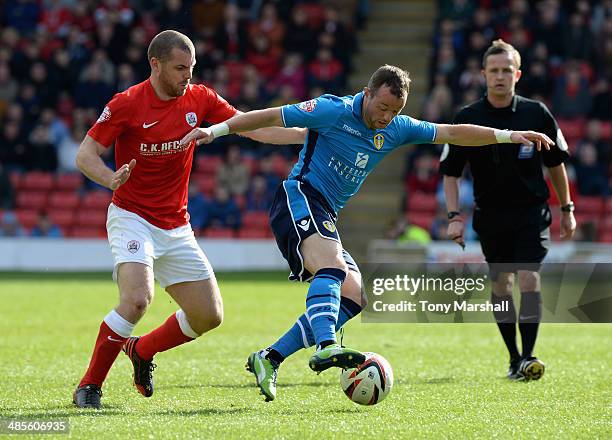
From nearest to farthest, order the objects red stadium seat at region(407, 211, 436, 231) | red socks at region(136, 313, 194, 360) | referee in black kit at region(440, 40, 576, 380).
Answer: red socks at region(136, 313, 194, 360) → referee in black kit at region(440, 40, 576, 380) → red stadium seat at region(407, 211, 436, 231)

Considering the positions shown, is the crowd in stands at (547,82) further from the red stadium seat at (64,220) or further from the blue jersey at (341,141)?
the blue jersey at (341,141)

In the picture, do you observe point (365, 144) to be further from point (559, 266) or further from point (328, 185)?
point (559, 266)

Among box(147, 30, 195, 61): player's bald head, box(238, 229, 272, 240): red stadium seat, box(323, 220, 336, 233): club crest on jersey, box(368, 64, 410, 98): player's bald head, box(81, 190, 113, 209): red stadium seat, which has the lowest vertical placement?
box(238, 229, 272, 240): red stadium seat

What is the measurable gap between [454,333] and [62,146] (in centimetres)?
1327

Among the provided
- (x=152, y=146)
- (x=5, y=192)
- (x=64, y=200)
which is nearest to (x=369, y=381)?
(x=152, y=146)

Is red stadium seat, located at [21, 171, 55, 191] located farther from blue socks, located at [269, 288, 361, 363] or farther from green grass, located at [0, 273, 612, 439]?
blue socks, located at [269, 288, 361, 363]

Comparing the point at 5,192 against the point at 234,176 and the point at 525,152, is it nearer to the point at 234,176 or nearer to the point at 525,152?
the point at 234,176

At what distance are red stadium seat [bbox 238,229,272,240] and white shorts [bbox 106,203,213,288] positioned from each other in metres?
14.0

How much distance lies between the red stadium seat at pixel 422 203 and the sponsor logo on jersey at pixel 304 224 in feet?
47.2

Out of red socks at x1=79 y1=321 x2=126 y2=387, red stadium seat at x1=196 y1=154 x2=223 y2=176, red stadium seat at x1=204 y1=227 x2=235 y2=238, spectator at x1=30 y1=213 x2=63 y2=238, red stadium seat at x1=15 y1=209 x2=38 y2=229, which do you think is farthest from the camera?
red stadium seat at x1=196 y1=154 x2=223 y2=176

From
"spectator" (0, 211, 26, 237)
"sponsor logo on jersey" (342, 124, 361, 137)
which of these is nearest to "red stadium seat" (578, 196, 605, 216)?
"spectator" (0, 211, 26, 237)

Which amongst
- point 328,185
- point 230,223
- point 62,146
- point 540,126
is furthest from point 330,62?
point 328,185

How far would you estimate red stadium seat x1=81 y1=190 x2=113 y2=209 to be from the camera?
72.8ft

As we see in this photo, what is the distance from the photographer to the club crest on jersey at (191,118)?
7.38 m
